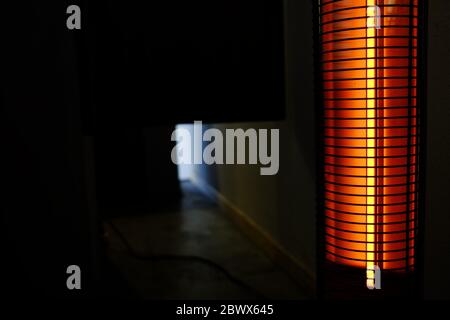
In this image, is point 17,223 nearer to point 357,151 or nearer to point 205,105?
point 205,105

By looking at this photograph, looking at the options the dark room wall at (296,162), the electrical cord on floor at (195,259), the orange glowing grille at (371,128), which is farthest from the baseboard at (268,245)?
the orange glowing grille at (371,128)

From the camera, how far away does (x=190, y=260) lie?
2.08 meters

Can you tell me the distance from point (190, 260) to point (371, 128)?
1429 mm

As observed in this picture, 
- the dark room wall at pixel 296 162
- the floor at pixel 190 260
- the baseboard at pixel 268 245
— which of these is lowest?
the floor at pixel 190 260

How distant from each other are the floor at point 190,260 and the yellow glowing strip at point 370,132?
902 mm

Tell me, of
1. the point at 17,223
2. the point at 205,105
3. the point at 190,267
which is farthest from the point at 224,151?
the point at 17,223

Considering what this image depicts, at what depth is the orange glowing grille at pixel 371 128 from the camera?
2.66 feet

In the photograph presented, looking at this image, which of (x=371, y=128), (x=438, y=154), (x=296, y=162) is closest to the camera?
(x=371, y=128)

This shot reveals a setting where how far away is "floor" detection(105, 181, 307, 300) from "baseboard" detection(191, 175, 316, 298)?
0.03m

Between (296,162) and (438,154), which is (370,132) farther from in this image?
(296,162)

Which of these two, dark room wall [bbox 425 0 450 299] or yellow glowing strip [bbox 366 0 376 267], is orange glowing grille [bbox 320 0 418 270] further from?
dark room wall [bbox 425 0 450 299]

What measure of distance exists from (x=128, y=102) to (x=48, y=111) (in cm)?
23

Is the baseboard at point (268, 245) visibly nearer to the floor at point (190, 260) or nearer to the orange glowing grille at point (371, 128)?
the floor at point (190, 260)

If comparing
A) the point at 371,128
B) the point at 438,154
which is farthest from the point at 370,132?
the point at 438,154
